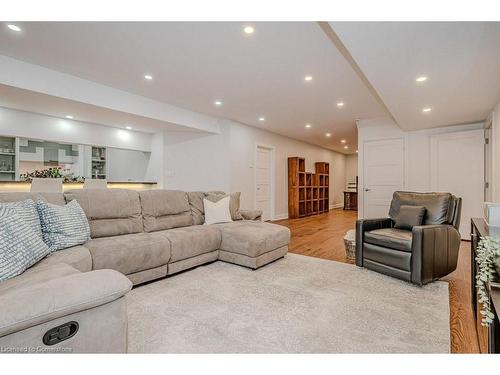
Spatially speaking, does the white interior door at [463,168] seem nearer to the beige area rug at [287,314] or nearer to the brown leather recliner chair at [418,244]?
the brown leather recliner chair at [418,244]

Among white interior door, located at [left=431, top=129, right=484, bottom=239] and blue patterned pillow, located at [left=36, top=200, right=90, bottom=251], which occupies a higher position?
white interior door, located at [left=431, top=129, right=484, bottom=239]

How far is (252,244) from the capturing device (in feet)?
9.71

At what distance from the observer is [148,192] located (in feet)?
10.9

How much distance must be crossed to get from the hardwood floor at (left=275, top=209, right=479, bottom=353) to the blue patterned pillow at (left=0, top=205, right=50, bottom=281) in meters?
2.57

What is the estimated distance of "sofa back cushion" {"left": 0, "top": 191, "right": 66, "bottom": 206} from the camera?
219cm

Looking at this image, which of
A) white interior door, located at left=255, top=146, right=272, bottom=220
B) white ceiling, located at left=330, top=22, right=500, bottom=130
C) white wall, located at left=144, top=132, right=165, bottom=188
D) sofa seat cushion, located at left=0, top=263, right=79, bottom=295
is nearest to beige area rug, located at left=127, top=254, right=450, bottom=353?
sofa seat cushion, located at left=0, top=263, right=79, bottom=295

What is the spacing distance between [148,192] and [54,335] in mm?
2445

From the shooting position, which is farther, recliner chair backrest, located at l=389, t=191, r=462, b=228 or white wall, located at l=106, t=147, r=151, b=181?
white wall, located at l=106, t=147, r=151, b=181

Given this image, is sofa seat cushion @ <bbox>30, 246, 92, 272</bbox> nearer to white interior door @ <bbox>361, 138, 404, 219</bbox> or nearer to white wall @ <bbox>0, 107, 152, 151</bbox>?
white wall @ <bbox>0, 107, 152, 151</bbox>

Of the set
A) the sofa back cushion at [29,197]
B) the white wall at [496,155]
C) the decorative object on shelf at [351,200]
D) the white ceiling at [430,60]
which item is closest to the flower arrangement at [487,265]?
the white ceiling at [430,60]

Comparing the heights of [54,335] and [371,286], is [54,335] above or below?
above

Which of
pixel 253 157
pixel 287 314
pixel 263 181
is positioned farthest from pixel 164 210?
pixel 263 181
